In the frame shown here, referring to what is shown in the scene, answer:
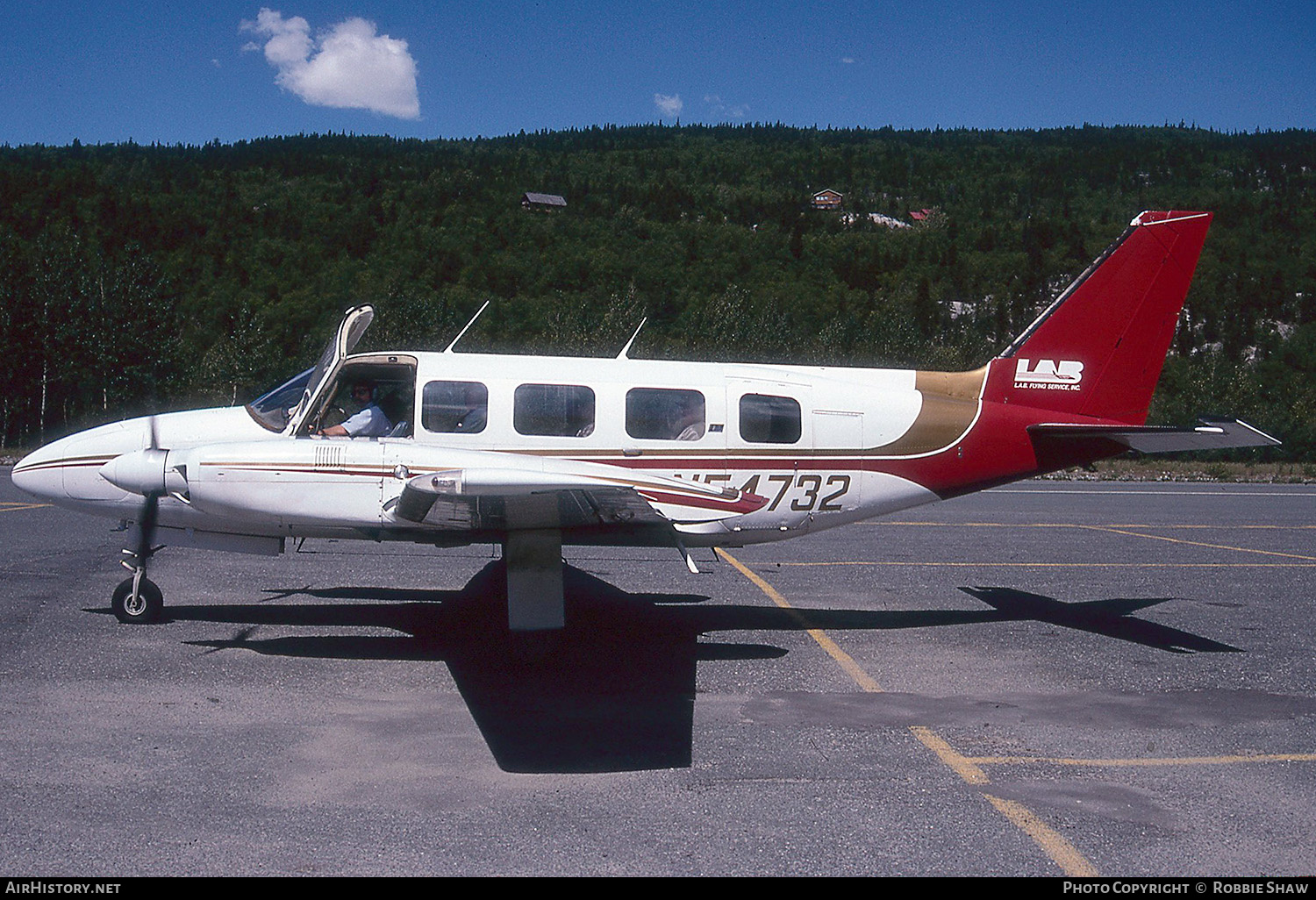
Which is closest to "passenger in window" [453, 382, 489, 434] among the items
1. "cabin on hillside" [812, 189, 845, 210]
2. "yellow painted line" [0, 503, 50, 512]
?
"yellow painted line" [0, 503, 50, 512]

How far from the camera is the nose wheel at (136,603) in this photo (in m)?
8.80

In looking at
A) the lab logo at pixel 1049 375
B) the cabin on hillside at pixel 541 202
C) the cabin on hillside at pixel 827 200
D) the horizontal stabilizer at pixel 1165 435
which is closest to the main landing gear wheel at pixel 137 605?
the horizontal stabilizer at pixel 1165 435

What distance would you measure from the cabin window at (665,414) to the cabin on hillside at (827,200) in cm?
14313

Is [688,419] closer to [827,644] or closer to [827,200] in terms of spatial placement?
[827,644]

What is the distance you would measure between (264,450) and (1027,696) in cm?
616

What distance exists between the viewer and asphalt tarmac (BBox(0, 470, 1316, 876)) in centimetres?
465

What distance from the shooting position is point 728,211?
133500mm

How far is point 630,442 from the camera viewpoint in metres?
8.79

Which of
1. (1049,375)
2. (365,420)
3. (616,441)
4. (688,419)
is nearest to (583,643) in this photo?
(616,441)

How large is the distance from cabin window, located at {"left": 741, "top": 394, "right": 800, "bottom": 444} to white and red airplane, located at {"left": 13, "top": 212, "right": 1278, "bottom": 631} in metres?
0.02

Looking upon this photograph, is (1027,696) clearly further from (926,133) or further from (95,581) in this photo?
(926,133)

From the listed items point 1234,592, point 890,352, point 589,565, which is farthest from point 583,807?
point 890,352

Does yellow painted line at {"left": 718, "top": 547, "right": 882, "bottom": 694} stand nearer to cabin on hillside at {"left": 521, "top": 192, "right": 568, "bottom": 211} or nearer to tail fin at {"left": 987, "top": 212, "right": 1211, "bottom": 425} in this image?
tail fin at {"left": 987, "top": 212, "right": 1211, "bottom": 425}

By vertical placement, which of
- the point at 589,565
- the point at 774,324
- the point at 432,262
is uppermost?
the point at 432,262
